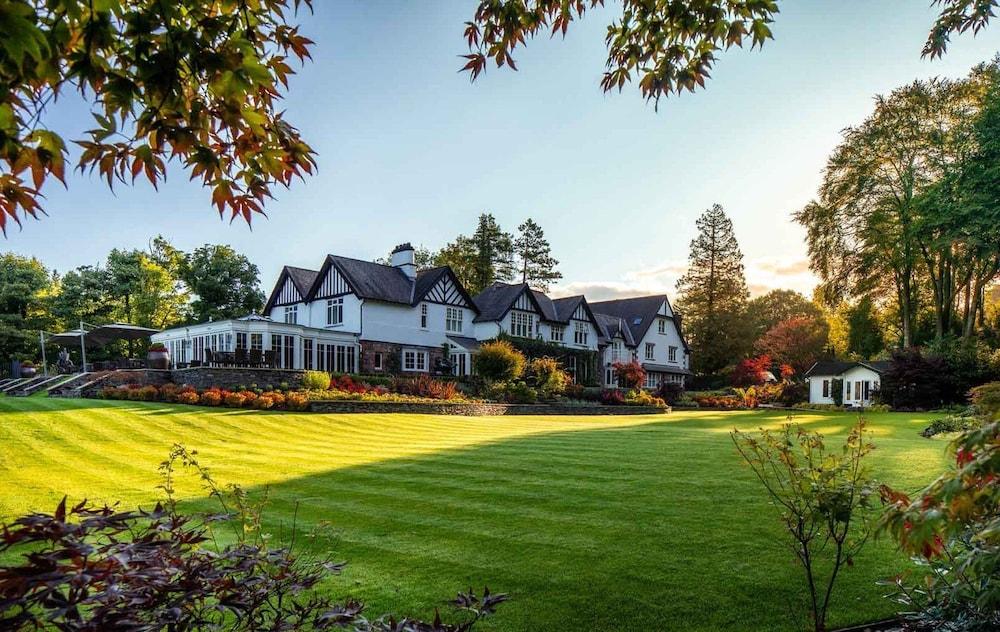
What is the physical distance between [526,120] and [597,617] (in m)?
5.77

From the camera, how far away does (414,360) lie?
122ft

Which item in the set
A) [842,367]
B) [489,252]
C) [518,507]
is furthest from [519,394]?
[489,252]

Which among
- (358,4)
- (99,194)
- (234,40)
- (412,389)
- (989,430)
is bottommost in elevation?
(412,389)

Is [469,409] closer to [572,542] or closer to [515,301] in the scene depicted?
[515,301]

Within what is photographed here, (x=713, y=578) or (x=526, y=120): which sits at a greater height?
(x=526, y=120)

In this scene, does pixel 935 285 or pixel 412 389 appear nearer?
pixel 412 389

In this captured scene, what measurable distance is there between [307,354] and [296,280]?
8.08 meters

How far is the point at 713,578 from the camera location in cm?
502

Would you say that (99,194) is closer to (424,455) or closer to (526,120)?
(526,120)

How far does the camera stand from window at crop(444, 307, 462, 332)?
130 feet

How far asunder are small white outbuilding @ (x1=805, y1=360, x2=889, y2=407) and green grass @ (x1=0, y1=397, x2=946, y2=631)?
27756mm

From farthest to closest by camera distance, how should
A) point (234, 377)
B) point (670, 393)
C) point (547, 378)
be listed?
point (670, 393)
point (547, 378)
point (234, 377)

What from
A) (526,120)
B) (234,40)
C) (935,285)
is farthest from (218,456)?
(935,285)

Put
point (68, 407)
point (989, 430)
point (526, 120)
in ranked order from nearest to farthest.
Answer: point (989, 430), point (526, 120), point (68, 407)
